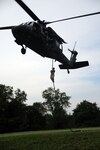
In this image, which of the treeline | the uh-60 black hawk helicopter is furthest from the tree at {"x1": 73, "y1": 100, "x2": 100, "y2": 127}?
the uh-60 black hawk helicopter

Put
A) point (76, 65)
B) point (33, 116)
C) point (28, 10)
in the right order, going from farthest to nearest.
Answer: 1. point (33, 116)
2. point (76, 65)
3. point (28, 10)

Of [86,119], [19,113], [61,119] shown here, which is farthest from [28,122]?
[86,119]

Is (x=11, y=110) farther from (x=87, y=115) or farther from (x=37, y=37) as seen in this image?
(x=37, y=37)

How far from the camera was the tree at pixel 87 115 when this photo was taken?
119562 mm

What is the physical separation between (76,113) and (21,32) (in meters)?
113

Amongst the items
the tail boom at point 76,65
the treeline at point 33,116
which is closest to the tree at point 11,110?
the treeline at point 33,116

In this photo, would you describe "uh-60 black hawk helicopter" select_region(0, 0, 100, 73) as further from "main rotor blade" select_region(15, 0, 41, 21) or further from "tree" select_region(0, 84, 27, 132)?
"tree" select_region(0, 84, 27, 132)

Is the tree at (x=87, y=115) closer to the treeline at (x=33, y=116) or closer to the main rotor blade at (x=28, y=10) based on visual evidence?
the treeline at (x=33, y=116)

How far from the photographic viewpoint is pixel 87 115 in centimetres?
12575

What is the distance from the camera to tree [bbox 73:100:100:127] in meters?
120

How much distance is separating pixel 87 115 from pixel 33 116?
20515 millimetres

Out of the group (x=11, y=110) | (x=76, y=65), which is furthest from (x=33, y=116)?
(x=76, y=65)

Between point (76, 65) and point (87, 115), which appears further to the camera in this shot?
point (87, 115)

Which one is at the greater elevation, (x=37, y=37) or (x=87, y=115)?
(x=87, y=115)
